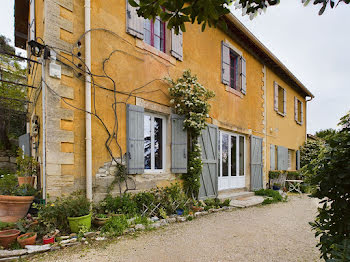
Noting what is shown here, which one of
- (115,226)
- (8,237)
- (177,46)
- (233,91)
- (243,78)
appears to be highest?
(177,46)

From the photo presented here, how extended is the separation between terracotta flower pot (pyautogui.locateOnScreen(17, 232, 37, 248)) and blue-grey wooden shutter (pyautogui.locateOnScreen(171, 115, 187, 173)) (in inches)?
116

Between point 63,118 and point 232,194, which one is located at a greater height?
point 63,118

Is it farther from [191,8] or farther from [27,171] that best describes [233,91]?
[191,8]

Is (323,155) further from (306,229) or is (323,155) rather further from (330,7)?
(306,229)

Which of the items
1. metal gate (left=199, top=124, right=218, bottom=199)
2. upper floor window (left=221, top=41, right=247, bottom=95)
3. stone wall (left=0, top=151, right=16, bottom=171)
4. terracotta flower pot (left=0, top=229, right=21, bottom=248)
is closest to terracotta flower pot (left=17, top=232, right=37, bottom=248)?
terracotta flower pot (left=0, top=229, right=21, bottom=248)

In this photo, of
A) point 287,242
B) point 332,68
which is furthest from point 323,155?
point 332,68

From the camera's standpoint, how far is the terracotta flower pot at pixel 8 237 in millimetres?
2848

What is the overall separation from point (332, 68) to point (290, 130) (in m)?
17.9

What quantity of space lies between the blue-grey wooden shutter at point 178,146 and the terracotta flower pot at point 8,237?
3.07 meters

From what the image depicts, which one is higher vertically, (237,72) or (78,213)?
(237,72)

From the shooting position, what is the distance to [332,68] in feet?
79.7

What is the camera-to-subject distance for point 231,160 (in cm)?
775

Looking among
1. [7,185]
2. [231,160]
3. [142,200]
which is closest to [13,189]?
[7,185]

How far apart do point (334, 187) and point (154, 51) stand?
14.5 ft
